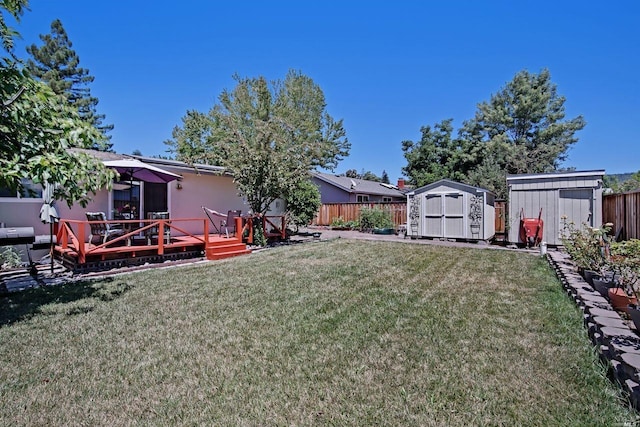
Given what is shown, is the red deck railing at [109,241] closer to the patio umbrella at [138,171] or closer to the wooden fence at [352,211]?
the patio umbrella at [138,171]

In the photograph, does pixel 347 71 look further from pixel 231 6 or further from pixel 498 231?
pixel 498 231

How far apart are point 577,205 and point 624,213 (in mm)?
1782

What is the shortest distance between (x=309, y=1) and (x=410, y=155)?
69.3ft

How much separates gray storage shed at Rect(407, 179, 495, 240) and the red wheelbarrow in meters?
1.25

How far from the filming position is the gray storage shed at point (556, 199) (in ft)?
31.2

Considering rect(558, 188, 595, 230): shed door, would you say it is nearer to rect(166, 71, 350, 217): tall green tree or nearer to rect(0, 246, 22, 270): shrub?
rect(166, 71, 350, 217): tall green tree

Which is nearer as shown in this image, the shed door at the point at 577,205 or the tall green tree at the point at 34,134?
the tall green tree at the point at 34,134

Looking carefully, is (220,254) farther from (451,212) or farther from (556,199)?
(556,199)

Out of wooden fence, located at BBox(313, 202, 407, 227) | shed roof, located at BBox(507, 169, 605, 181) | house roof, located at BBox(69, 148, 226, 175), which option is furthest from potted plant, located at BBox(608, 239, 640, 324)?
wooden fence, located at BBox(313, 202, 407, 227)

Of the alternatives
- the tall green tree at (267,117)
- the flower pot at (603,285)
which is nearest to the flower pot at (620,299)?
the flower pot at (603,285)

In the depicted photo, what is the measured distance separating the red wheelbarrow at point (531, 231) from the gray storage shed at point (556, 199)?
18cm

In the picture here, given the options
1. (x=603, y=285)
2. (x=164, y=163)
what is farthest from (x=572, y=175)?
(x=164, y=163)

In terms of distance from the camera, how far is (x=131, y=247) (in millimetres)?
7418

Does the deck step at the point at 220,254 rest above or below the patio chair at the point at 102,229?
below
